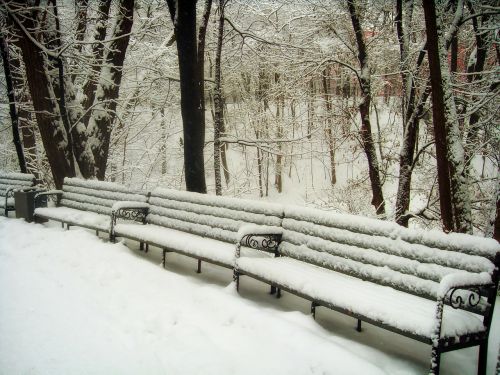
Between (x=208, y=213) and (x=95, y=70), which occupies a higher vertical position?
(x=95, y=70)

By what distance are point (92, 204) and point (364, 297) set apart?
632 cm

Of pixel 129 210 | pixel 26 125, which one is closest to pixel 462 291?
pixel 129 210

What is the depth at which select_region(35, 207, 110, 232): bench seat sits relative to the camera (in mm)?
7255

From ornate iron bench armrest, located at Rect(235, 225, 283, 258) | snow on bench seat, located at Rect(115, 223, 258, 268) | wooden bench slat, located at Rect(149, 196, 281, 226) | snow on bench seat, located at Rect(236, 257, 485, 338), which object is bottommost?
snow on bench seat, located at Rect(236, 257, 485, 338)

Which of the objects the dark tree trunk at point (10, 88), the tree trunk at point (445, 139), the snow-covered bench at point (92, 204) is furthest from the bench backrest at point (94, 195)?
the tree trunk at point (445, 139)

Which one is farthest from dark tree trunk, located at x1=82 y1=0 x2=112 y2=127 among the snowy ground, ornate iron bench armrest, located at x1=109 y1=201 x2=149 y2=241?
the snowy ground

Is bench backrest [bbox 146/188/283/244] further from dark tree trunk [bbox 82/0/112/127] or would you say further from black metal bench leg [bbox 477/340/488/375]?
dark tree trunk [bbox 82/0/112/127]

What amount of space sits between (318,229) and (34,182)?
7.78 m

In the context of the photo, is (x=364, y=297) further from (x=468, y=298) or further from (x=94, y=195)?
(x=94, y=195)

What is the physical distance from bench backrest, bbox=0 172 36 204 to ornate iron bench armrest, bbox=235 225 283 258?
685 centimetres

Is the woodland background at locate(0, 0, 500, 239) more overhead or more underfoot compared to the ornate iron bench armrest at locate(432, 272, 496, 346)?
more overhead

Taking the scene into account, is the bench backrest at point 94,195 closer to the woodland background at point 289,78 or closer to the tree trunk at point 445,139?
the woodland background at point 289,78

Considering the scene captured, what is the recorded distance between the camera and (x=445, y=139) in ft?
20.3

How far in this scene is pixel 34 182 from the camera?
9.70 m
